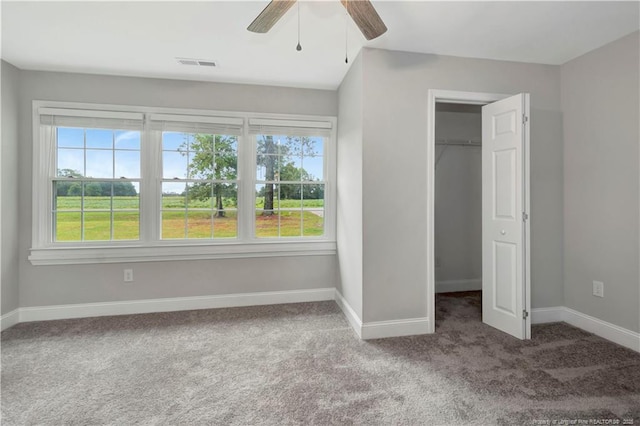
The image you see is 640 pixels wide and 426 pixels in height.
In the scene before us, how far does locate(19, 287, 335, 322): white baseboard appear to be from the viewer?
3021 mm

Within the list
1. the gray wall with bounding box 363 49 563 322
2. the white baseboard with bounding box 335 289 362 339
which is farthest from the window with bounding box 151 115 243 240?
the gray wall with bounding box 363 49 563 322

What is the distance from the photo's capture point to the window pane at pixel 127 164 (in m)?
3.22

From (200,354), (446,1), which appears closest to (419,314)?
(200,354)

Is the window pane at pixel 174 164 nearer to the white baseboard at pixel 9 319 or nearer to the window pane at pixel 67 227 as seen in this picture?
the window pane at pixel 67 227

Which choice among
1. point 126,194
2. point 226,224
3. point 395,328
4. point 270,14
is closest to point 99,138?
point 126,194

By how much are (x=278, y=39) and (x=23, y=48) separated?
2273mm

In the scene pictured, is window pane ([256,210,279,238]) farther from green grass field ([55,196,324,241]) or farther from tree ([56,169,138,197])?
tree ([56,169,138,197])

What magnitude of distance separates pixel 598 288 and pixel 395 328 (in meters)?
1.89

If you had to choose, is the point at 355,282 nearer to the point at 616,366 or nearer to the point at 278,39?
the point at 616,366

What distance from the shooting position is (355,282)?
9.29 ft

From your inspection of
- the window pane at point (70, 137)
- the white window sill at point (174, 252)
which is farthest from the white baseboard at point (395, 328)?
the window pane at point (70, 137)

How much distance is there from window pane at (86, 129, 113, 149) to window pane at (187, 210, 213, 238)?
1126 mm

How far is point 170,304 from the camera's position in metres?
3.26

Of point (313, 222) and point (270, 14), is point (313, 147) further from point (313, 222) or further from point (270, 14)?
point (270, 14)
